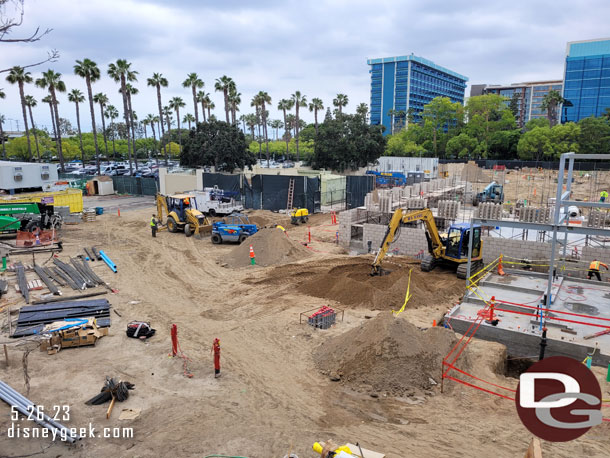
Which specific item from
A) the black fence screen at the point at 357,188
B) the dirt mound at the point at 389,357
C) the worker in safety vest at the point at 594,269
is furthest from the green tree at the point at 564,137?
the dirt mound at the point at 389,357

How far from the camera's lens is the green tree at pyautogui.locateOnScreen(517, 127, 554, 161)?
6761 centimetres

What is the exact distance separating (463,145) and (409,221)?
68085 millimetres

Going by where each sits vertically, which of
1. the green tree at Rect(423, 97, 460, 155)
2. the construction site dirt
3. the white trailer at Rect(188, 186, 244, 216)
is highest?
the green tree at Rect(423, 97, 460, 155)

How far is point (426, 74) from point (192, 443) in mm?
172711

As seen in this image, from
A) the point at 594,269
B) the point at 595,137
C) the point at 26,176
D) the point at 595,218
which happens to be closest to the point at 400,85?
the point at 595,137

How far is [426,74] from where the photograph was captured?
6412 inches

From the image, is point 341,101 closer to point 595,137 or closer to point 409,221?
point 595,137

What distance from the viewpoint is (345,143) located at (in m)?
52.3

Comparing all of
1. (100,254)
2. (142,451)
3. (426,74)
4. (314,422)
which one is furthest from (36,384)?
(426,74)

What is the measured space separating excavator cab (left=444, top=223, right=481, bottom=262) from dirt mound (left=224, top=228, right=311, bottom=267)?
7280 mm

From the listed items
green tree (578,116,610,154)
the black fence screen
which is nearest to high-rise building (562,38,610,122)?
green tree (578,116,610,154)

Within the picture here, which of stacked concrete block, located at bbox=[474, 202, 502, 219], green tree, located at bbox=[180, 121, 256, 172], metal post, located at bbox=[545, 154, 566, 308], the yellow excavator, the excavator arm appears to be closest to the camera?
metal post, located at bbox=[545, 154, 566, 308]

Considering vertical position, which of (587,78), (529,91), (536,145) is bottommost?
(536,145)

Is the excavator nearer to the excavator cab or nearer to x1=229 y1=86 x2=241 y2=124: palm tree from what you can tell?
the excavator cab
